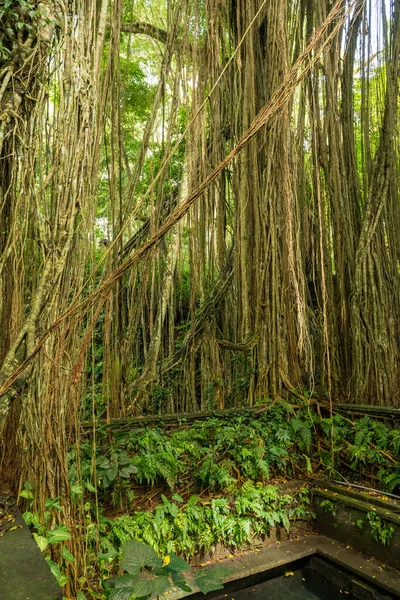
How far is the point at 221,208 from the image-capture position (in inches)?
156

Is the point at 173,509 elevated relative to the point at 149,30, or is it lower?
lower

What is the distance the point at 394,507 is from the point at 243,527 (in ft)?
2.92

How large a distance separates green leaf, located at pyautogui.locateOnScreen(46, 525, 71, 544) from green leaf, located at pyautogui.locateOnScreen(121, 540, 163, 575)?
0.88 feet

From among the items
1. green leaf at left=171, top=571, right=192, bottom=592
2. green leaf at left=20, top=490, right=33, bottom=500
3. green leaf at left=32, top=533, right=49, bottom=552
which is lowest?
green leaf at left=171, top=571, right=192, bottom=592

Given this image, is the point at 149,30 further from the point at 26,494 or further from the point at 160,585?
the point at 160,585

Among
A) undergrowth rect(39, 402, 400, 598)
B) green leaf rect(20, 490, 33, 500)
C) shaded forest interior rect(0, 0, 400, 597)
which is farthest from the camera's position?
undergrowth rect(39, 402, 400, 598)

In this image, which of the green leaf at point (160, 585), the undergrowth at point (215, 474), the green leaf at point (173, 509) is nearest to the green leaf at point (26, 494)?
the undergrowth at point (215, 474)

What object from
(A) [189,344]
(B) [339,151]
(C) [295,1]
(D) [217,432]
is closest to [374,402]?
(D) [217,432]

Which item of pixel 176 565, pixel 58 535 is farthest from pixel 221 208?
pixel 58 535

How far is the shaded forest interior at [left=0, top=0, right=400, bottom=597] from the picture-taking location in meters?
Result: 1.77

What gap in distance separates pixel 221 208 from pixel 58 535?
9.74ft

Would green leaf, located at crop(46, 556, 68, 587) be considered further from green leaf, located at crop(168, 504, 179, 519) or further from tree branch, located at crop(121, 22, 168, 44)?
tree branch, located at crop(121, 22, 168, 44)

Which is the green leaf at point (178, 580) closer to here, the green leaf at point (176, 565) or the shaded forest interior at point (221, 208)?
the green leaf at point (176, 565)

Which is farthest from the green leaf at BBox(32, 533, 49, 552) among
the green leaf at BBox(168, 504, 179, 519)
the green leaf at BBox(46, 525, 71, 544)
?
the green leaf at BBox(168, 504, 179, 519)
